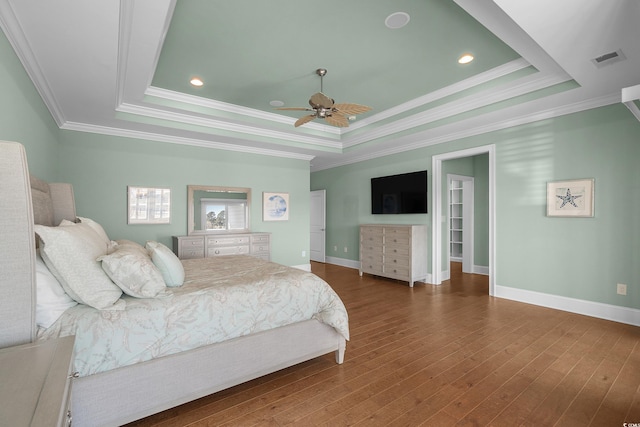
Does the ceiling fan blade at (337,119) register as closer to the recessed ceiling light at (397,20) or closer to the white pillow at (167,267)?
the recessed ceiling light at (397,20)

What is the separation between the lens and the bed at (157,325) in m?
1.13

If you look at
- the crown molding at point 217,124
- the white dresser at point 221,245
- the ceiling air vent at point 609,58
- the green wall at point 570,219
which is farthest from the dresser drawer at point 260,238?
the ceiling air vent at point 609,58

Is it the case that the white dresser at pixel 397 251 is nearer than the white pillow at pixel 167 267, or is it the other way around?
the white pillow at pixel 167 267

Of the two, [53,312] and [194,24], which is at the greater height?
[194,24]

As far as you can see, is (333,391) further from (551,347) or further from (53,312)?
(551,347)

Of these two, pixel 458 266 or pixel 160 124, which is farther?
pixel 458 266

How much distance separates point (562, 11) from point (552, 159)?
228 centimetres

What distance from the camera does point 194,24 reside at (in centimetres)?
263

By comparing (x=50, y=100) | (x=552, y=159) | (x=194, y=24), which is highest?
(x=194, y=24)

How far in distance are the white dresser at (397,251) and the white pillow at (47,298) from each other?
14.4ft

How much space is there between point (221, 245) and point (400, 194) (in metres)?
3.35

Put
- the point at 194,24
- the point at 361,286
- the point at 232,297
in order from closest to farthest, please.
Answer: the point at 232,297 < the point at 194,24 < the point at 361,286

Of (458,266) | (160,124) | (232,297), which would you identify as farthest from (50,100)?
(458,266)

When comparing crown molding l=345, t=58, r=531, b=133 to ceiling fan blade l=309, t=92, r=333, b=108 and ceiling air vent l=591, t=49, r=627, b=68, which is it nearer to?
ceiling air vent l=591, t=49, r=627, b=68
